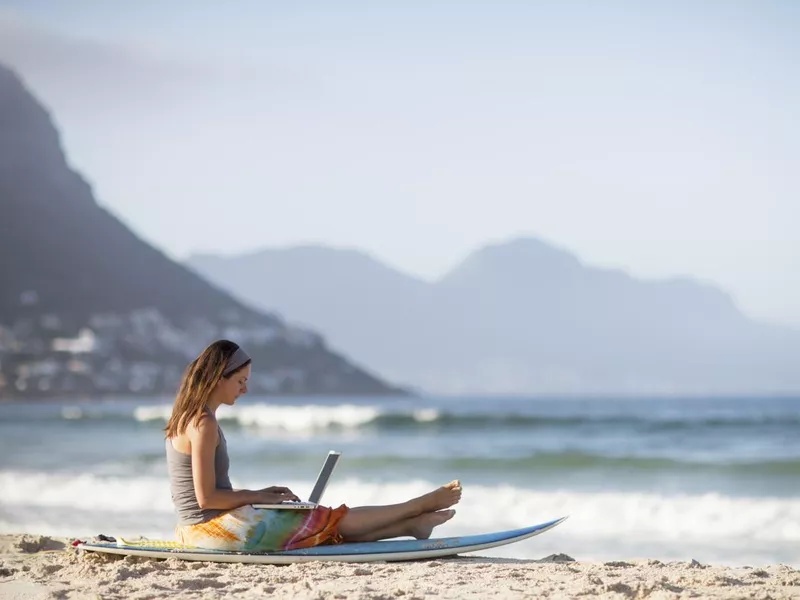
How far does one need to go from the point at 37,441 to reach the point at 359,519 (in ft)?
60.4

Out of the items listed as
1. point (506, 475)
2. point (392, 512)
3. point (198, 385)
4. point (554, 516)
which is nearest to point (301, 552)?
point (392, 512)

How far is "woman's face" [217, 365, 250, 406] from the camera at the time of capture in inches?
215

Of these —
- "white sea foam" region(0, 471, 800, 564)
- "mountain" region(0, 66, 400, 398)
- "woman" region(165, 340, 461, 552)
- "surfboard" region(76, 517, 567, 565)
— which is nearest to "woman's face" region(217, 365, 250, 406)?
"woman" region(165, 340, 461, 552)

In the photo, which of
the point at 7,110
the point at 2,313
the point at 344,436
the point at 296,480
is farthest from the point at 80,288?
the point at 296,480

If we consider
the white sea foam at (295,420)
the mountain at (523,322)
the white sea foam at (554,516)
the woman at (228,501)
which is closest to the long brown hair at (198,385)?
the woman at (228,501)

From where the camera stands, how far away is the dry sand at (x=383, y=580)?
5113 mm

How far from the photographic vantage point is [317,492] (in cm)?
580

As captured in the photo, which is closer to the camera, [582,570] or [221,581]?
[221,581]

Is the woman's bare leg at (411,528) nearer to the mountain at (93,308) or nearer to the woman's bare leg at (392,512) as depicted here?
the woman's bare leg at (392,512)

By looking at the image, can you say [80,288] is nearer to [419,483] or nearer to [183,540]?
[419,483]

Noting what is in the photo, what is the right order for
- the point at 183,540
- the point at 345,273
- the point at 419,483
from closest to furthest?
the point at 183,540 → the point at 419,483 → the point at 345,273

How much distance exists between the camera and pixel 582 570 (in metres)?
5.88

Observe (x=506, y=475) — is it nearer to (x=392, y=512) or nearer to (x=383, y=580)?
(x=392, y=512)

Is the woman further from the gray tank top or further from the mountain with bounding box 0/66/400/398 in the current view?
the mountain with bounding box 0/66/400/398
